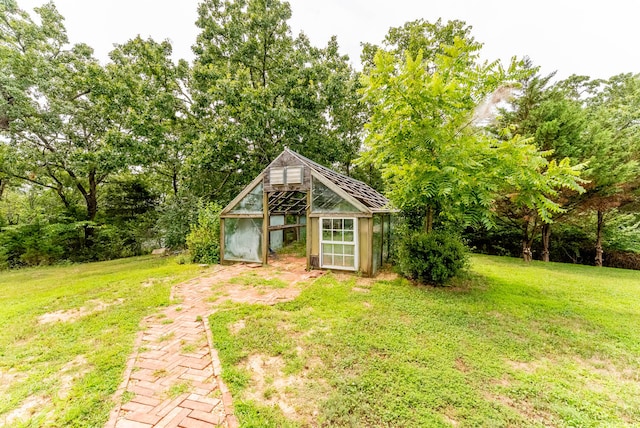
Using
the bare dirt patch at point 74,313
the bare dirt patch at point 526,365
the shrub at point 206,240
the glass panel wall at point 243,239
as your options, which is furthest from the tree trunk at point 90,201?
the bare dirt patch at point 526,365

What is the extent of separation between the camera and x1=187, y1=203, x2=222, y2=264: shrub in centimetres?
988

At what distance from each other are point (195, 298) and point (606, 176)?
544 inches

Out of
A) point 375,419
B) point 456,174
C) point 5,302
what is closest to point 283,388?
point 375,419

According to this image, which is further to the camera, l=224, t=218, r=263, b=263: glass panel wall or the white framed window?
l=224, t=218, r=263, b=263: glass panel wall

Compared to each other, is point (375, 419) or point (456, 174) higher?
point (456, 174)

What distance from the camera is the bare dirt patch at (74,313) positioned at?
479 cm

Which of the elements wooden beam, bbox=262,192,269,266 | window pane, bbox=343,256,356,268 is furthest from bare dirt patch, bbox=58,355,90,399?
window pane, bbox=343,256,356,268

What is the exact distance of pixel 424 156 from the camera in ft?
19.1

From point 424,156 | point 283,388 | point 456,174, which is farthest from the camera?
point 424,156

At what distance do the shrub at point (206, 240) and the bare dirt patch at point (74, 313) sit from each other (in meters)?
4.20

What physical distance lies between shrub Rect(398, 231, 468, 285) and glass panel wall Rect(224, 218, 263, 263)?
17.6ft

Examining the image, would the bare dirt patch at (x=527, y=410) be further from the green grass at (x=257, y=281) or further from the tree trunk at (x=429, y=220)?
the green grass at (x=257, y=281)

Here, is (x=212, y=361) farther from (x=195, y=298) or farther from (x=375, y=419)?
(x=195, y=298)

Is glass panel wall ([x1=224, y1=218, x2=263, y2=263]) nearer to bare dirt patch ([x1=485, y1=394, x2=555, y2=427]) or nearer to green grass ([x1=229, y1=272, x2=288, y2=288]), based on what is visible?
green grass ([x1=229, y1=272, x2=288, y2=288])
